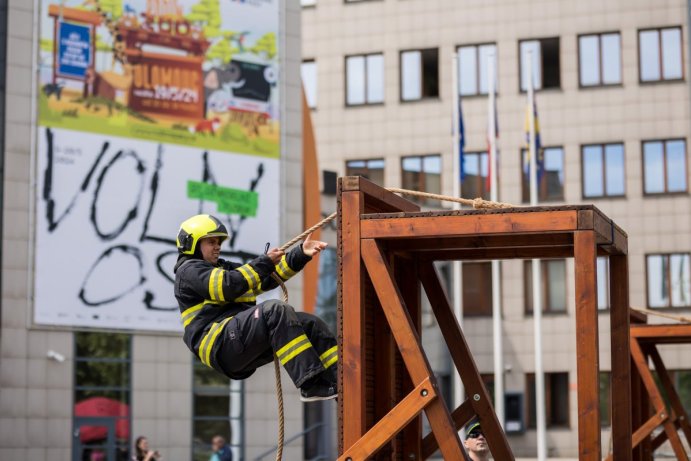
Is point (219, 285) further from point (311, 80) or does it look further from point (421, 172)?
point (311, 80)

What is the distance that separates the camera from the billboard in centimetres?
3400

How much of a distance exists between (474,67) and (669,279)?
11.0 meters

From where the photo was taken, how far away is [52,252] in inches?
1331

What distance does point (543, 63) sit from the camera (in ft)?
180

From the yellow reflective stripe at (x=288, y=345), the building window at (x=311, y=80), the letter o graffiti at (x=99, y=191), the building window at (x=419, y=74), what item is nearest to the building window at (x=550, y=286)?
the building window at (x=419, y=74)

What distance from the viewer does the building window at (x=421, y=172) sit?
5534 centimetres

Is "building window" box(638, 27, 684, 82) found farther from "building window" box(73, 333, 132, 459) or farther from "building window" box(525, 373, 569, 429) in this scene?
"building window" box(73, 333, 132, 459)

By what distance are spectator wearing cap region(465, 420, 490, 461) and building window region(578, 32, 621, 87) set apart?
43.6 m

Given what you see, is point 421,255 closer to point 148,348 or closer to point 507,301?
point 148,348

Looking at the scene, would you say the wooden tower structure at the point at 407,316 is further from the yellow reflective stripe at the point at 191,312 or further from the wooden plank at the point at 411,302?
the yellow reflective stripe at the point at 191,312

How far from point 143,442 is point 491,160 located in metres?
17.9

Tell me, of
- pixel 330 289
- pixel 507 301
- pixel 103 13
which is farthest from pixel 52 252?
pixel 507 301

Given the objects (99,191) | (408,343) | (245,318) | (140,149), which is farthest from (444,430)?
(140,149)

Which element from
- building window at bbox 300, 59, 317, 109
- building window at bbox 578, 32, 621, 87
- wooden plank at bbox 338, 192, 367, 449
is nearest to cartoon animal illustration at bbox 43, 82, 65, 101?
building window at bbox 300, 59, 317, 109
